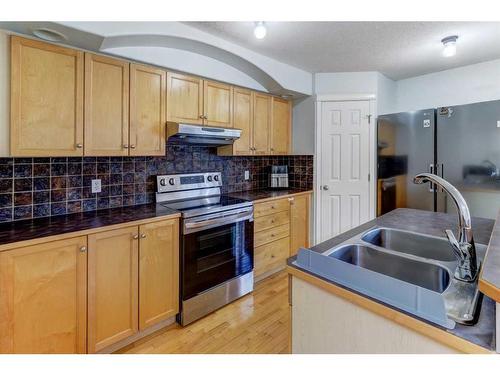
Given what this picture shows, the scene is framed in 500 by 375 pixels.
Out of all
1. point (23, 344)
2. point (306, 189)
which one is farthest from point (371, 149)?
point (23, 344)

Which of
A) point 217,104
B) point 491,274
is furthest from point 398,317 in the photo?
point 217,104

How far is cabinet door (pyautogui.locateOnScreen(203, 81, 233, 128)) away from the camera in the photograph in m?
2.60

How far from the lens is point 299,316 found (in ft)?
3.67

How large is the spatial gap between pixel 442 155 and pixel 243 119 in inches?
79.7

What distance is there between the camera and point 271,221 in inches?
117

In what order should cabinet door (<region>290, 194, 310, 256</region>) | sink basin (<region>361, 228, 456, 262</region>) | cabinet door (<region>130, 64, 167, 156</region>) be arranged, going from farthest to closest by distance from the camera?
1. cabinet door (<region>290, 194, 310, 256</region>)
2. cabinet door (<region>130, 64, 167, 156</region>)
3. sink basin (<region>361, 228, 456, 262</region>)

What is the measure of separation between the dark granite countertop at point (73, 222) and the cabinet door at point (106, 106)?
0.45 metres

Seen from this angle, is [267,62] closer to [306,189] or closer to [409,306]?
[306,189]

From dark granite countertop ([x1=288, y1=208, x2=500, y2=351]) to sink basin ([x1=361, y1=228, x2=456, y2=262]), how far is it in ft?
0.21

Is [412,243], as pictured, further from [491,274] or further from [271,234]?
[271,234]

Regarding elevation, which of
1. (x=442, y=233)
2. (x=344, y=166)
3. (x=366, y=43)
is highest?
(x=366, y=43)

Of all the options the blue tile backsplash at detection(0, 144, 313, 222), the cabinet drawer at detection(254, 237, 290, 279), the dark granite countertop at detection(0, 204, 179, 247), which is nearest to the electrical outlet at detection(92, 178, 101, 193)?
the blue tile backsplash at detection(0, 144, 313, 222)

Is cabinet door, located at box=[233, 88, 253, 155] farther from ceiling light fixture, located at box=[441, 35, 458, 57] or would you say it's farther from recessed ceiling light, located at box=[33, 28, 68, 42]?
ceiling light fixture, located at box=[441, 35, 458, 57]
